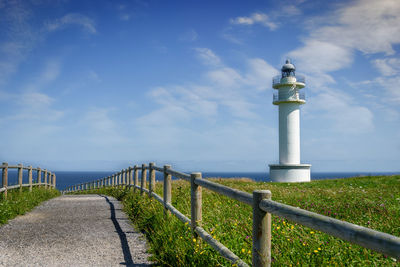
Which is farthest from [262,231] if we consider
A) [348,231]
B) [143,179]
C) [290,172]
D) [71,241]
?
[290,172]

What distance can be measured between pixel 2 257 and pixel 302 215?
5.25 metres

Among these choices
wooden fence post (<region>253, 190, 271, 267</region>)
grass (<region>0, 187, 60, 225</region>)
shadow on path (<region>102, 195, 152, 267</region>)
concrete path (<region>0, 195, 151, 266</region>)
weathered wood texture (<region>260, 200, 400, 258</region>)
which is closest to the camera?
weathered wood texture (<region>260, 200, 400, 258</region>)

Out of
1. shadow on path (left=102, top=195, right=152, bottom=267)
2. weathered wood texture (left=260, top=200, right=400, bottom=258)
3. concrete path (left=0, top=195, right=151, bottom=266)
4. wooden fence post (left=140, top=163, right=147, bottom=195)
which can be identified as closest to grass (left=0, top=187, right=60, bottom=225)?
concrete path (left=0, top=195, right=151, bottom=266)

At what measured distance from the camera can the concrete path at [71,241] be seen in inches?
234

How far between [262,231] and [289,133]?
30972 millimetres

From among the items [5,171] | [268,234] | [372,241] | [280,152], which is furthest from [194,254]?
[280,152]

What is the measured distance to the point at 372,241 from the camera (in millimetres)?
2277

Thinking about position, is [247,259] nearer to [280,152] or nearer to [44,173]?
[44,173]

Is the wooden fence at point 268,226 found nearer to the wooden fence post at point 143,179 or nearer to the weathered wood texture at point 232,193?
the weathered wood texture at point 232,193

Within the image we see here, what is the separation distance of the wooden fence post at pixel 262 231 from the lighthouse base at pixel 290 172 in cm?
2996

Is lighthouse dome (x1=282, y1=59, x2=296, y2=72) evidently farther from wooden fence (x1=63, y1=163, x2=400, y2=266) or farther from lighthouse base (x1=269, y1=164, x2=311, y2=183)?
wooden fence (x1=63, y1=163, x2=400, y2=266)

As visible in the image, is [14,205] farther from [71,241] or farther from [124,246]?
[124,246]

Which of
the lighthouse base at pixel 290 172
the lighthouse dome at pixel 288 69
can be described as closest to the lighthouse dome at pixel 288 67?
the lighthouse dome at pixel 288 69

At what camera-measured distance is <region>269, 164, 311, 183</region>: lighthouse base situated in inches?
1291
